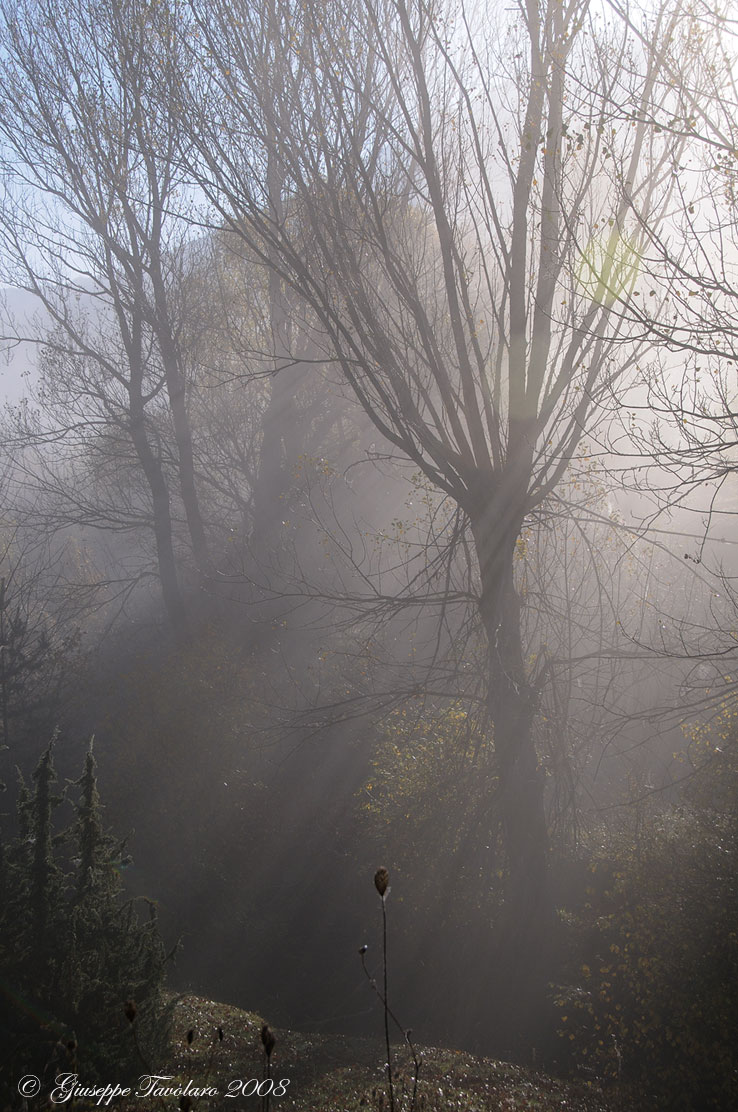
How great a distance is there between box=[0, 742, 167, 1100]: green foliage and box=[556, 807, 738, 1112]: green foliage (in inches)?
163

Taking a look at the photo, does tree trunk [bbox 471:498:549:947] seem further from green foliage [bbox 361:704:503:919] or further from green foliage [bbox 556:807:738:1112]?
green foliage [bbox 361:704:503:919]

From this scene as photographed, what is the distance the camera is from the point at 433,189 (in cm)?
752

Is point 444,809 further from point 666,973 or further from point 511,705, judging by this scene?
point 511,705

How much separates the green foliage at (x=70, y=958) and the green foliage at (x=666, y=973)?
4146mm

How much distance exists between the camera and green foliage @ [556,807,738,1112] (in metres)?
7.11

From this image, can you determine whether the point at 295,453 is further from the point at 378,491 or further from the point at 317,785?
the point at 317,785

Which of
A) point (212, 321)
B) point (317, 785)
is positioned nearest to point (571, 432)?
point (317, 785)

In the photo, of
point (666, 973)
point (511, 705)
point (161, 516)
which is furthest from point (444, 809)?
point (161, 516)

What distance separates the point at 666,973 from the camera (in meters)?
7.72

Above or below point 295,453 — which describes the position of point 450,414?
below

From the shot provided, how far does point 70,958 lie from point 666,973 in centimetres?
587

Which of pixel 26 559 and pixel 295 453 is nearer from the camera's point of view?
pixel 295 453

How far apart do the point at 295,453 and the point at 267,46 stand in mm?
10813

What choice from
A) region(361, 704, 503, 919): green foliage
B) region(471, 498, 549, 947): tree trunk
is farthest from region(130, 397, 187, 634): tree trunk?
region(471, 498, 549, 947): tree trunk
